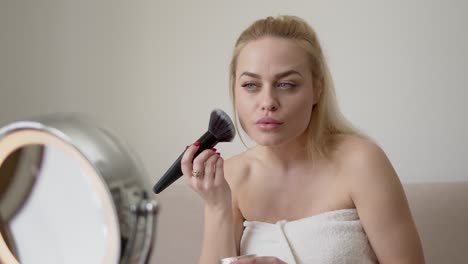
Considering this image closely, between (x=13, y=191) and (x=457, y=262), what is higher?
(x=13, y=191)

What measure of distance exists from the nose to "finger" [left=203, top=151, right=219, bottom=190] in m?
0.12

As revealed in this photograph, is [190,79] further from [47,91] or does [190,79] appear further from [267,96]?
[267,96]

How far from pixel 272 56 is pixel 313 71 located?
0.10 meters

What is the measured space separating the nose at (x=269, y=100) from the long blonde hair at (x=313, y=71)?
105mm

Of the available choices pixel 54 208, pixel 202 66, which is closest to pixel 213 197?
pixel 202 66

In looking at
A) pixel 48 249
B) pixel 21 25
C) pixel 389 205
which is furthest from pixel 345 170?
pixel 21 25

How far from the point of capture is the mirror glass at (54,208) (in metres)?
0.28

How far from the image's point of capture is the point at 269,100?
1030 millimetres

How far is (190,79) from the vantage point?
1.71 metres

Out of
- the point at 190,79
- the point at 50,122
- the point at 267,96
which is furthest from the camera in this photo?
the point at 190,79

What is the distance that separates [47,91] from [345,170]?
0.98 meters

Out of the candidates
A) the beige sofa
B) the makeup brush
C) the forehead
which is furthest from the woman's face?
the beige sofa

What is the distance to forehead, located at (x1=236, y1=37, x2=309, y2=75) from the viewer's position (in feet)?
3.45

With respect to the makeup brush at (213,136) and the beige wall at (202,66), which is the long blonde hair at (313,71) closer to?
the makeup brush at (213,136)
